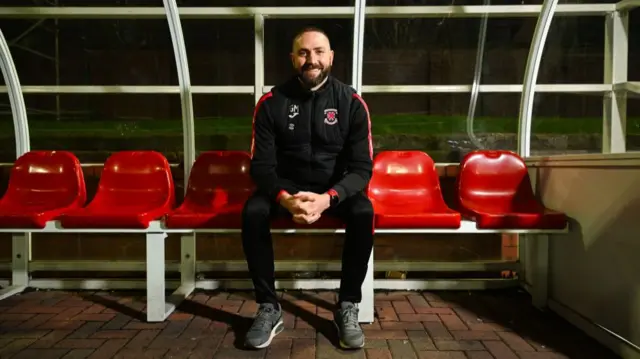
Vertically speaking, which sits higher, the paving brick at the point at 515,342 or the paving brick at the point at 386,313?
the paving brick at the point at 515,342

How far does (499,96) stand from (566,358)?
469 cm

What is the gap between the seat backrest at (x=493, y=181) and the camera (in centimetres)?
299

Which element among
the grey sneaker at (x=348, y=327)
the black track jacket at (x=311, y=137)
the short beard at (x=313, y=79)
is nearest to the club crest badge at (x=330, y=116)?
the black track jacket at (x=311, y=137)

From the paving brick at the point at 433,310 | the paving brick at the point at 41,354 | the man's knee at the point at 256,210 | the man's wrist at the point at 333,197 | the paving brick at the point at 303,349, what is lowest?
the paving brick at the point at 41,354

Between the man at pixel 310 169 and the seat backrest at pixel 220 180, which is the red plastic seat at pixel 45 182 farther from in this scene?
the man at pixel 310 169

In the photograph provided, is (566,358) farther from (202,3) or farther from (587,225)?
(202,3)

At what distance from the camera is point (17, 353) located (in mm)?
2150

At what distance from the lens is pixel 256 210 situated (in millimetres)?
2324

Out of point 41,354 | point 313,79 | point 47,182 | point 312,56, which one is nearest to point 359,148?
point 313,79

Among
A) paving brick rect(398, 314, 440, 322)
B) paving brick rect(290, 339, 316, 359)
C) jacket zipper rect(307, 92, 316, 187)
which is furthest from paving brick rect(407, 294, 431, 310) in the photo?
jacket zipper rect(307, 92, 316, 187)

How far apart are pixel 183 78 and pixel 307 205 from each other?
5.33 ft

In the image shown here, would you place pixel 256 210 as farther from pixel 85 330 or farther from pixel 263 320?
pixel 85 330

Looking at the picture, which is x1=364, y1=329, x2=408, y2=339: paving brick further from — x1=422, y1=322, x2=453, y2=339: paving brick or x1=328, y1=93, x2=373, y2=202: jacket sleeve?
x1=328, y1=93, x2=373, y2=202: jacket sleeve

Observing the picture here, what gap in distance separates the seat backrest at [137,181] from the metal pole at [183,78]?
0.22 metres
